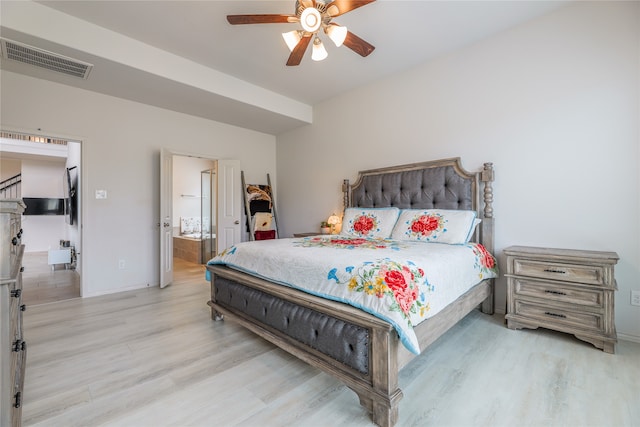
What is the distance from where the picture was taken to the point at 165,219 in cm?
404

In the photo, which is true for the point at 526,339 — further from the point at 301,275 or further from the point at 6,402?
the point at 6,402

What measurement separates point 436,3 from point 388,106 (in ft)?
4.55

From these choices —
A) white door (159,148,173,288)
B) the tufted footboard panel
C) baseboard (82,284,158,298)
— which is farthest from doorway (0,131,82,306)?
the tufted footboard panel

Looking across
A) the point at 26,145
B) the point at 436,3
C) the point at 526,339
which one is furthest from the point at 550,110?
the point at 26,145

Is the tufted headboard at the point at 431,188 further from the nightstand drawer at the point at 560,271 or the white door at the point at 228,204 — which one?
the white door at the point at 228,204

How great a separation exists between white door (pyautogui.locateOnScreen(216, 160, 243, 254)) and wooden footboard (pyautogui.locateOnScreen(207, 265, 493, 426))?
2594 millimetres

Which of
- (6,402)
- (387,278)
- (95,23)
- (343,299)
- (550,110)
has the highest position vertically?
(95,23)

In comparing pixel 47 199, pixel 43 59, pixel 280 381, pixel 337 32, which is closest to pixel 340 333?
pixel 280 381

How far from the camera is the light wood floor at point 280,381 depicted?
1.44m

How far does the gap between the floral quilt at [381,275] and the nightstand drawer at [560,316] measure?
1.52 feet

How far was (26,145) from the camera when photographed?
629cm

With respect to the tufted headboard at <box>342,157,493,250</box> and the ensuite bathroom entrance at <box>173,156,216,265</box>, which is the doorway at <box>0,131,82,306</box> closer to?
the ensuite bathroom entrance at <box>173,156,216,265</box>

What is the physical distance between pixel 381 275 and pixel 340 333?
41 centimetres

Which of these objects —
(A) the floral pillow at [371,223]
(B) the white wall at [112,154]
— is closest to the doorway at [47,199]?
(B) the white wall at [112,154]
